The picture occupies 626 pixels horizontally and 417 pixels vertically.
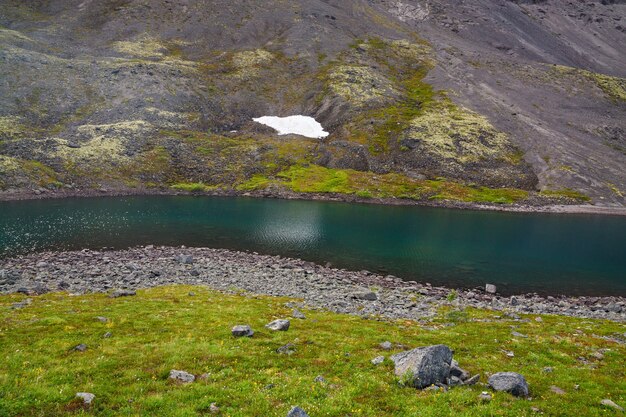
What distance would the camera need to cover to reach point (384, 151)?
161 m

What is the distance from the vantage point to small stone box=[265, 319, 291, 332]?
26.8 m

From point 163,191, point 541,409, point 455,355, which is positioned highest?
point 541,409

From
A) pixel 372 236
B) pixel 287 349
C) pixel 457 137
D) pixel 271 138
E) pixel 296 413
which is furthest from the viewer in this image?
pixel 271 138

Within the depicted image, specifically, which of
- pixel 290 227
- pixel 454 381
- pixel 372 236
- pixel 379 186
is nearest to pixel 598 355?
pixel 454 381

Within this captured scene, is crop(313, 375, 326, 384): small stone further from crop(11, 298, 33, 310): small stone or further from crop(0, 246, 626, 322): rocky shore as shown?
crop(11, 298, 33, 310): small stone

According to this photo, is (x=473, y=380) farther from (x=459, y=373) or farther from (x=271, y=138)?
(x=271, y=138)

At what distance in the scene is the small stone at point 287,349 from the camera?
72.7 feet

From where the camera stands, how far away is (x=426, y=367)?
18.1 metres

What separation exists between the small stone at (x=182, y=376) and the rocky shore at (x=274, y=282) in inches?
763

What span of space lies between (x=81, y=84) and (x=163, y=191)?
8278cm

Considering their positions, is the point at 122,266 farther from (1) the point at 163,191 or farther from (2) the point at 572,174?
(2) the point at 572,174

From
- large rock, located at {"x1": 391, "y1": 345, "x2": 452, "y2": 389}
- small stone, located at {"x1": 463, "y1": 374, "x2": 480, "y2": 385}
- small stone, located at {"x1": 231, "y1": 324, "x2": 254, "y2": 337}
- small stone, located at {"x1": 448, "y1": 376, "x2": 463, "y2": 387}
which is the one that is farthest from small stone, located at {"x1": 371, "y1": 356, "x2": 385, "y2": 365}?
small stone, located at {"x1": 231, "y1": 324, "x2": 254, "y2": 337}

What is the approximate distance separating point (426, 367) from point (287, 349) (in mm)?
8385

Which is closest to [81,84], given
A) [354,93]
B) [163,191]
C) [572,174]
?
[163,191]
